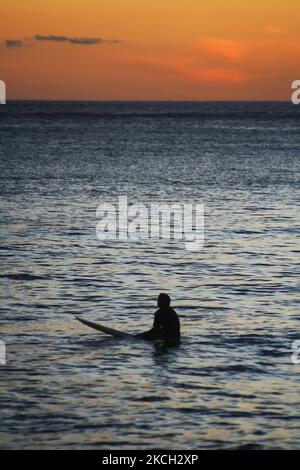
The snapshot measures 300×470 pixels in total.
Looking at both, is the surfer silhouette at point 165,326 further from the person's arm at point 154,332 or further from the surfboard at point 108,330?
the surfboard at point 108,330

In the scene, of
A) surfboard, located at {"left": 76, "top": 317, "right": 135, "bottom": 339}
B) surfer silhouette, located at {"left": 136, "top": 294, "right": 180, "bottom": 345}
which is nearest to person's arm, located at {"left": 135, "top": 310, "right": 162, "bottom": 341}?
surfer silhouette, located at {"left": 136, "top": 294, "right": 180, "bottom": 345}

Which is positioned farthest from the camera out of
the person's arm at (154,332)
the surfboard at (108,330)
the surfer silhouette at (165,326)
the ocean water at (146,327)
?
the surfboard at (108,330)

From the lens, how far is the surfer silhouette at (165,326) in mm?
23812

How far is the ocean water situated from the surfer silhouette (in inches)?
13.4

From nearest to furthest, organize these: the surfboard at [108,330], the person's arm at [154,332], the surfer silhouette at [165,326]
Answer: the surfer silhouette at [165,326], the person's arm at [154,332], the surfboard at [108,330]

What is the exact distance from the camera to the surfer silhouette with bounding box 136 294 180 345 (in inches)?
938

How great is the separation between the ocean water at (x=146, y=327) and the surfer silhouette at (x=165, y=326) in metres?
0.34

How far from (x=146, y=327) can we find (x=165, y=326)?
2642 millimetres

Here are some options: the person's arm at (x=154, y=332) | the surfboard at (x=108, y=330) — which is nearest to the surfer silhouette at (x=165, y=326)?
the person's arm at (x=154, y=332)

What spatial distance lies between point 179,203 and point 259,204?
5.07 meters

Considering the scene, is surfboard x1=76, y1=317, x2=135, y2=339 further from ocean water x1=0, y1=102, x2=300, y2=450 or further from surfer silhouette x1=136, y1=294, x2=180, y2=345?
surfer silhouette x1=136, y1=294, x2=180, y2=345

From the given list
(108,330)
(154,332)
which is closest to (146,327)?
(108,330)
